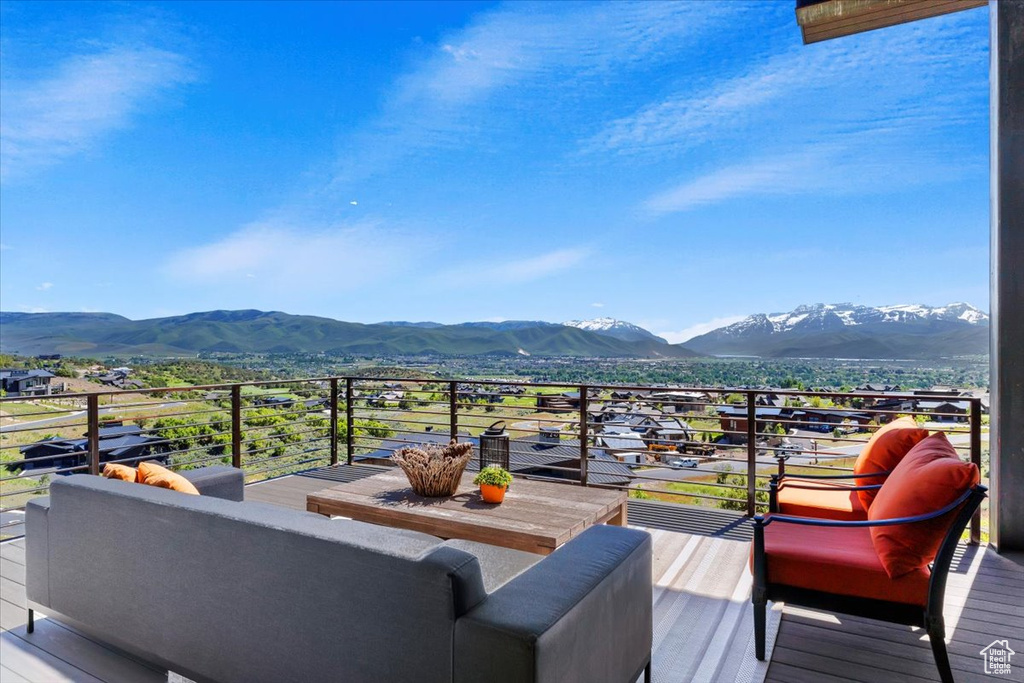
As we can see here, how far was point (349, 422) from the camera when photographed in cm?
594

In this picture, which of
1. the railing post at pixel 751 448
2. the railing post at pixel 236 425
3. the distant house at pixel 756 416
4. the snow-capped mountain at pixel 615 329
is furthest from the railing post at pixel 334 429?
the snow-capped mountain at pixel 615 329

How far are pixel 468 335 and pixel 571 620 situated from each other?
12.5m

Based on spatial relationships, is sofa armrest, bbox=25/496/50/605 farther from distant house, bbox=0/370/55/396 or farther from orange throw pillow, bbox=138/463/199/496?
distant house, bbox=0/370/55/396

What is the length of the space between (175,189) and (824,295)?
1635cm

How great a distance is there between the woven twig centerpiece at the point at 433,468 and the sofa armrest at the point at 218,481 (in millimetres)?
910

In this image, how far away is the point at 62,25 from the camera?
7145mm

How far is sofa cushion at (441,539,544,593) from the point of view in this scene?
2.06 m

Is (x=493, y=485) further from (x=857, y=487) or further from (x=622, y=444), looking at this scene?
(x=622, y=444)

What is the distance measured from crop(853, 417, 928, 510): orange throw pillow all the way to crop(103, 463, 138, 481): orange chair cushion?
339 centimetres

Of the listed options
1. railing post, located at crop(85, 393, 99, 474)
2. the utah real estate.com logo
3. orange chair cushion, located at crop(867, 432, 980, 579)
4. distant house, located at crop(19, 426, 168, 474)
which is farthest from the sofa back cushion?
the utah real estate.com logo

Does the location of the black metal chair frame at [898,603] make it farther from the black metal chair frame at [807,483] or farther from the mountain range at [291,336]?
the mountain range at [291,336]

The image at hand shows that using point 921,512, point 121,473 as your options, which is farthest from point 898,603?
point 121,473

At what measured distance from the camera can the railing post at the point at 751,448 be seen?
4.12m

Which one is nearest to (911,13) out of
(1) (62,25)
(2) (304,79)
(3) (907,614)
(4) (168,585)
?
(3) (907,614)
